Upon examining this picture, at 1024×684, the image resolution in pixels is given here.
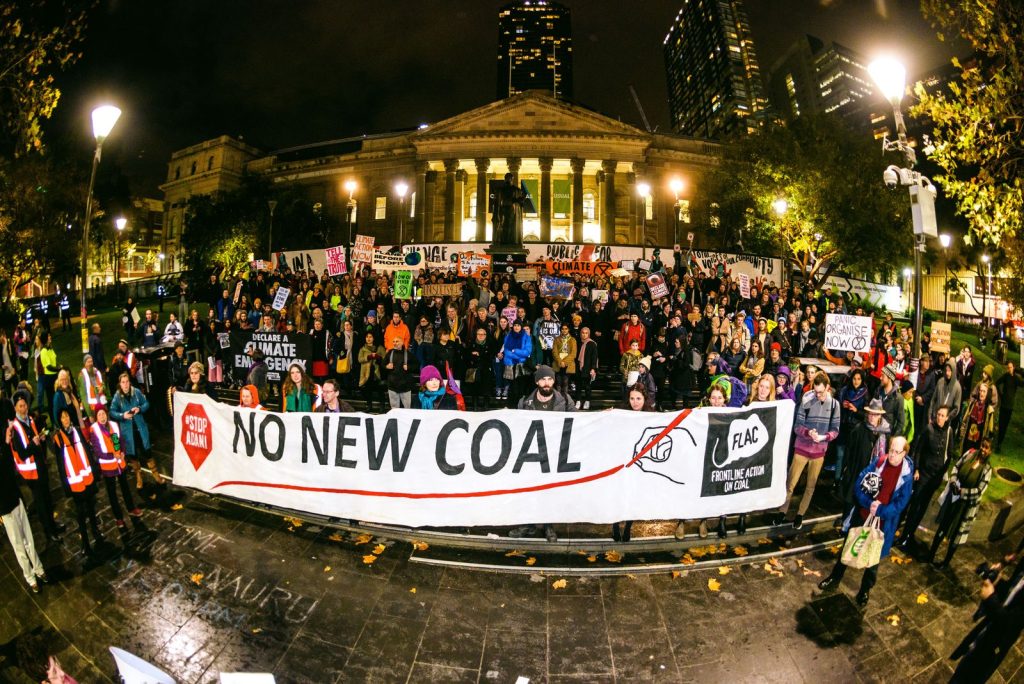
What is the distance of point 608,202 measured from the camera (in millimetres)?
47562

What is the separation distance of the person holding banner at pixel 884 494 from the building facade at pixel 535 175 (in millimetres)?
38822

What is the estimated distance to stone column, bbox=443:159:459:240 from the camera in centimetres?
4850

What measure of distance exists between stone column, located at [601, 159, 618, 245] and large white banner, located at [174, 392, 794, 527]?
43472 mm

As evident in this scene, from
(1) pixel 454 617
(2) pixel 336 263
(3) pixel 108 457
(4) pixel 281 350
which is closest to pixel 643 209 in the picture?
(2) pixel 336 263

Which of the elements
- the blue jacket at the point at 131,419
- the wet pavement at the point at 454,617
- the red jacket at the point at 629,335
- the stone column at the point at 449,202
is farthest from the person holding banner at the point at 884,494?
the stone column at the point at 449,202

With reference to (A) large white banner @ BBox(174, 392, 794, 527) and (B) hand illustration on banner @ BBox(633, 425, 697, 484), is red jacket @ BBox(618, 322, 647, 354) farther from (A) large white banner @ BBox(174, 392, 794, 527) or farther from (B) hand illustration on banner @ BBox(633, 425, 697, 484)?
(B) hand illustration on banner @ BBox(633, 425, 697, 484)

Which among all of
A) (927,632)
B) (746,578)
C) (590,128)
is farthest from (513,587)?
(590,128)

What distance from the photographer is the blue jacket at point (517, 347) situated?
10.0 m

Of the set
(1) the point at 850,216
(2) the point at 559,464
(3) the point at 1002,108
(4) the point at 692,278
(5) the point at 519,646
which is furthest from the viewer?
(1) the point at 850,216

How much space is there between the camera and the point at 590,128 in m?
46.0

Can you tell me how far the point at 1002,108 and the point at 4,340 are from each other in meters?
23.6

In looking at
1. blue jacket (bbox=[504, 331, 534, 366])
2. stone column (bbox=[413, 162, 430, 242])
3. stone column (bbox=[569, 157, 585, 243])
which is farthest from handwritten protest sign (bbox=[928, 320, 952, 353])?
stone column (bbox=[413, 162, 430, 242])

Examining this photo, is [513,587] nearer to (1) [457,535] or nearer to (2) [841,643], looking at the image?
(1) [457,535]

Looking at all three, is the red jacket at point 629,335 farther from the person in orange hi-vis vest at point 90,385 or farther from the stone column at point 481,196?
the stone column at point 481,196
